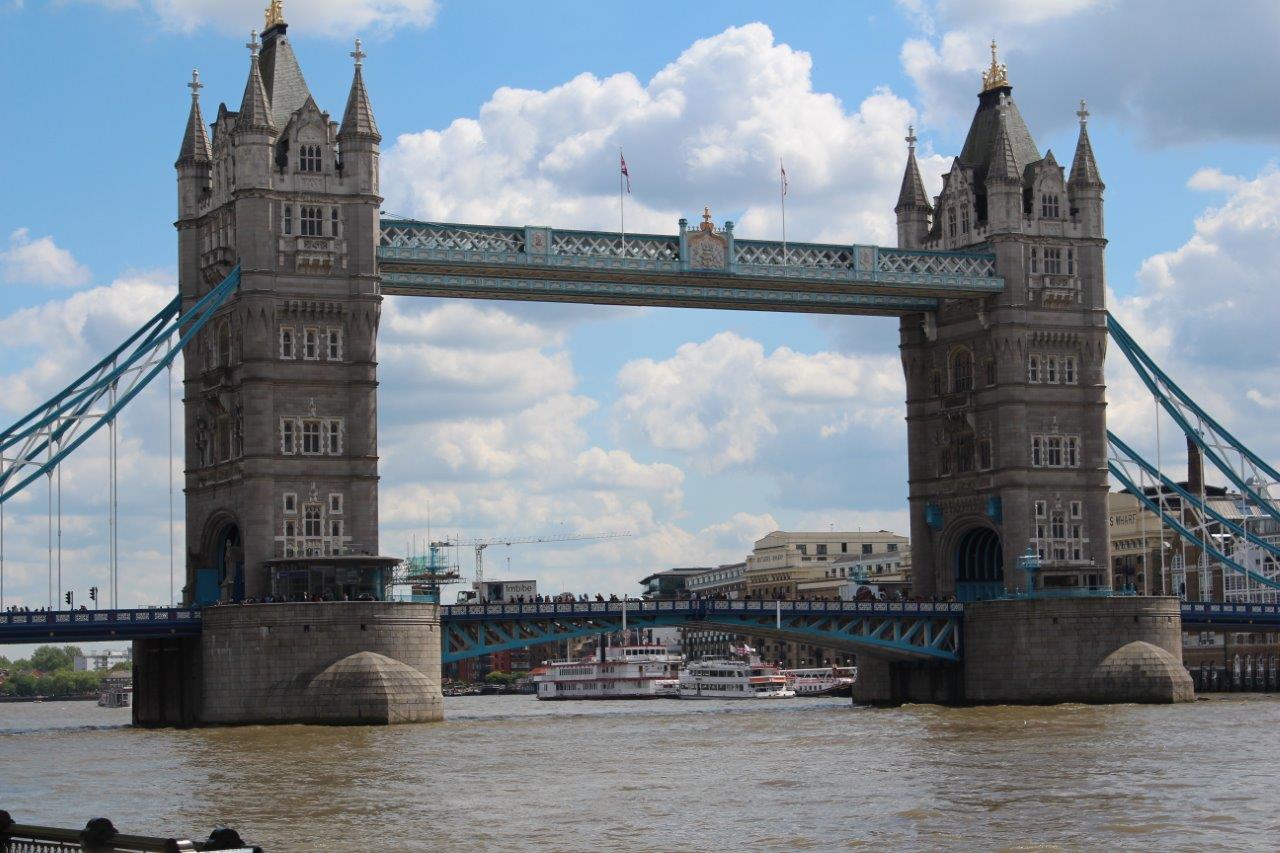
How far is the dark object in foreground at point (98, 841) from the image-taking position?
1170 inches

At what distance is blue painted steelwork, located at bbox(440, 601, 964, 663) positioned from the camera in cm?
10612

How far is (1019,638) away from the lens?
114 m

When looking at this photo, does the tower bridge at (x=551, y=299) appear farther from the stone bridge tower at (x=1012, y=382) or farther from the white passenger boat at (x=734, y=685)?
the white passenger boat at (x=734, y=685)

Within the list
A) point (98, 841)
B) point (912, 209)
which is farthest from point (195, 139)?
point (98, 841)

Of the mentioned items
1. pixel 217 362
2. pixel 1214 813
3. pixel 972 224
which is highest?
pixel 972 224

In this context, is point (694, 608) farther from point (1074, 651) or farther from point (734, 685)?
point (734, 685)

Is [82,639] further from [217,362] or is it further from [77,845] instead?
[77,845]

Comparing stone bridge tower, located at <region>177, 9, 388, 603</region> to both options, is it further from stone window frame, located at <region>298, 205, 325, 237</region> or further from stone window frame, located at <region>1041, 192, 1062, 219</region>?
stone window frame, located at <region>1041, 192, 1062, 219</region>

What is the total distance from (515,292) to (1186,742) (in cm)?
4262

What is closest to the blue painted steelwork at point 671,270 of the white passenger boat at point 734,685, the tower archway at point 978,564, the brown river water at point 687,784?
the tower archway at point 978,564

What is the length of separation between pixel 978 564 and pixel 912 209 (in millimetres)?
20476

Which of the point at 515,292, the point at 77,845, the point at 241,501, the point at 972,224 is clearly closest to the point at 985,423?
the point at 972,224

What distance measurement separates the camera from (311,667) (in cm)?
9538

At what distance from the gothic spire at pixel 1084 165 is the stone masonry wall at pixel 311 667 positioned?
4765cm
